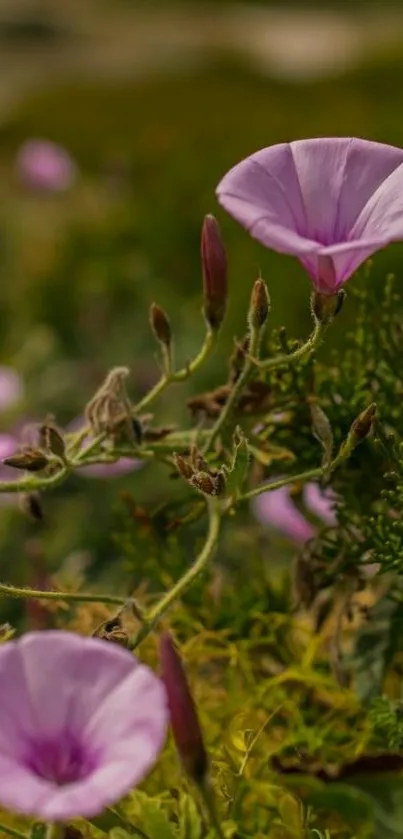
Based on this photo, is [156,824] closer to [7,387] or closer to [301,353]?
[301,353]

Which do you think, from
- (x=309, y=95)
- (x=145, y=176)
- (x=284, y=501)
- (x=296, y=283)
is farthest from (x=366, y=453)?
(x=309, y=95)

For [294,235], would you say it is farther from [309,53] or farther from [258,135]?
[309,53]

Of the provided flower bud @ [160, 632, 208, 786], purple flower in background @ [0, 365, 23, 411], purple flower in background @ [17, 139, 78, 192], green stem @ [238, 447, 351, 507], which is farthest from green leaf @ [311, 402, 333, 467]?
purple flower in background @ [17, 139, 78, 192]

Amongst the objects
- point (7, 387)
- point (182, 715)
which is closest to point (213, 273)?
point (182, 715)

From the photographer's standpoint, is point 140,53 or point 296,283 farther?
point 140,53

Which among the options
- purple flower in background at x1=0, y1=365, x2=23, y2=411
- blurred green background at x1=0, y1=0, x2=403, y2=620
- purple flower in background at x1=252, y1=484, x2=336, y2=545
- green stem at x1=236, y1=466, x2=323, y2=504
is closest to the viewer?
green stem at x1=236, y1=466, x2=323, y2=504

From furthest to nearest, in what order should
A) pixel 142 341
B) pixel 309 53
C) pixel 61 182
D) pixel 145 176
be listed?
pixel 309 53 < pixel 145 176 < pixel 61 182 < pixel 142 341

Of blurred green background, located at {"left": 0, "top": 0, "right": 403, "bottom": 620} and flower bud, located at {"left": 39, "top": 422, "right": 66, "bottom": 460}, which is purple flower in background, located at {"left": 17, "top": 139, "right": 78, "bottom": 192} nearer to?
blurred green background, located at {"left": 0, "top": 0, "right": 403, "bottom": 620}

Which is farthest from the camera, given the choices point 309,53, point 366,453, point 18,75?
point 309,53
